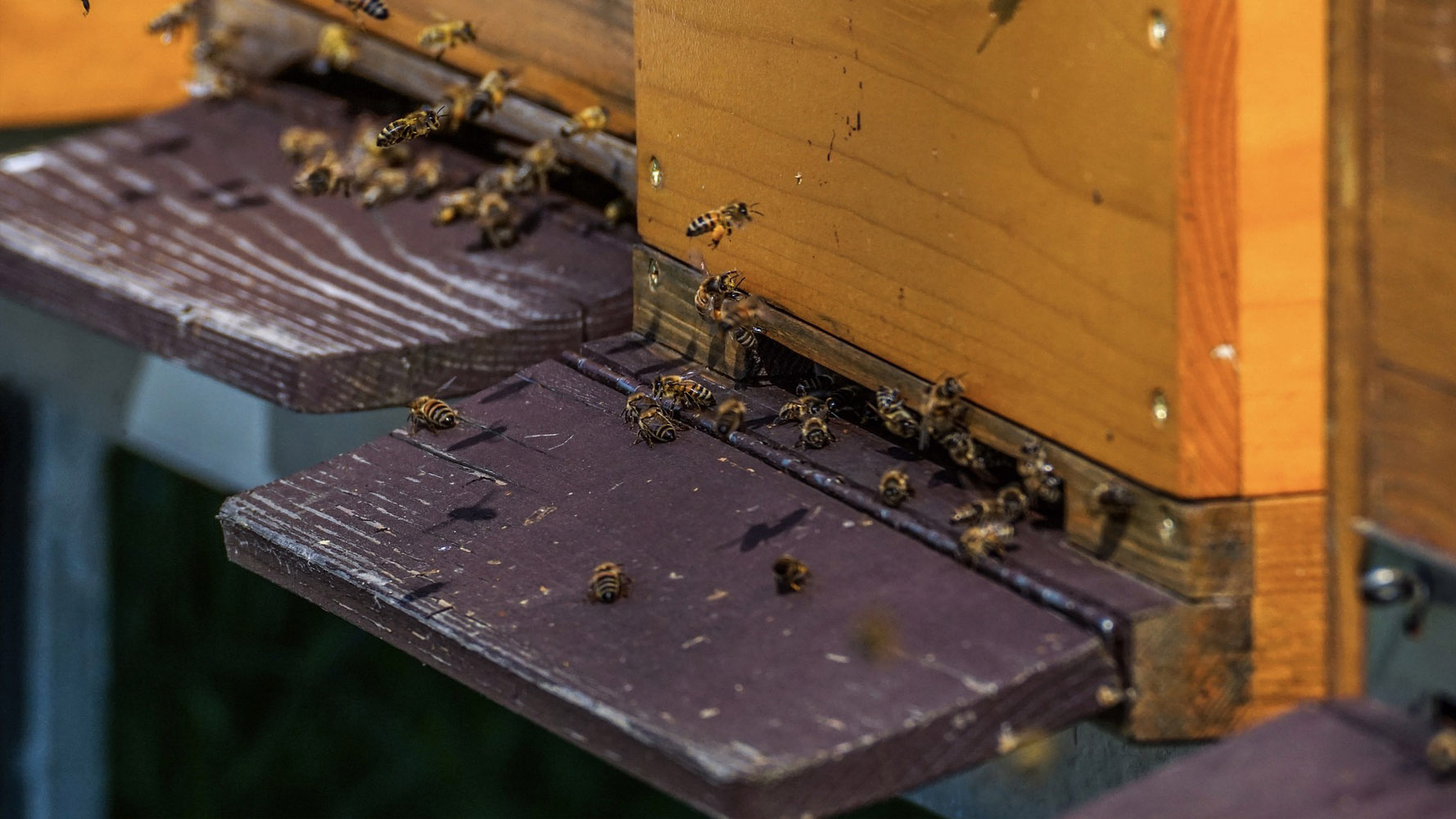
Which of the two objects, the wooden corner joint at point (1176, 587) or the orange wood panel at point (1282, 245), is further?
the wooden corner joint at point (1176, 587)

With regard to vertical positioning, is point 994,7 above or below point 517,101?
above

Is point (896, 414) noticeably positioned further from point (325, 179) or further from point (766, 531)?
point (325, 179)

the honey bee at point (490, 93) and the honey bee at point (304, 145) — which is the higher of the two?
the honey bee at point (490, 93)

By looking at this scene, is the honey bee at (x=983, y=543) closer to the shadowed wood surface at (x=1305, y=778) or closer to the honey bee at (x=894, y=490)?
the honey bee at (x=894, y=490)

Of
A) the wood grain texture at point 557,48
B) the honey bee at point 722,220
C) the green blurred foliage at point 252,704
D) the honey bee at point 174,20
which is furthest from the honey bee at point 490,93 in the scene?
the green blurred foliage at point 252,704

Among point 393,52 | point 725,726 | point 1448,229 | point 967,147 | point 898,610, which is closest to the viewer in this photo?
point 1448,229

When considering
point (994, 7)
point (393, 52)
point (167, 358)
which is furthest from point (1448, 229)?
point (393, 52)

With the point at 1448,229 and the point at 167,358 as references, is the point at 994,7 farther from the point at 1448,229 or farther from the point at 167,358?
the point at 167,358
